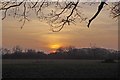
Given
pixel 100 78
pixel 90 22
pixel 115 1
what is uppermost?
pixel 115 1

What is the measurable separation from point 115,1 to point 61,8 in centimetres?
199

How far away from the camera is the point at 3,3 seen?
12.9m

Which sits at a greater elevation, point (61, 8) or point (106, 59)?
point (61, 8)

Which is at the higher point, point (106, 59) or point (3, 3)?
point (3, 3)

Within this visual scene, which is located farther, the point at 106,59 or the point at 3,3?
the point at 106,59

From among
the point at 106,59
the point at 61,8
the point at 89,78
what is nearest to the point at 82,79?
the point at 89,78

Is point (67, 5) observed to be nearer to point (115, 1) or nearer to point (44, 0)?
point (44, 0)

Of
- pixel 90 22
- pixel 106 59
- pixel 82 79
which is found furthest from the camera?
pixel 106 59

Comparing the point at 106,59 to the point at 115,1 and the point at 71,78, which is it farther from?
the point at 115,1

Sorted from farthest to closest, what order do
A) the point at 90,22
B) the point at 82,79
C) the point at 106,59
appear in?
the point at 106,59 → the point at 82,79 → the point at 90,22

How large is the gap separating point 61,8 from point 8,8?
1932mm

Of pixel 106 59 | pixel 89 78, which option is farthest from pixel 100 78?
pixel 106 59

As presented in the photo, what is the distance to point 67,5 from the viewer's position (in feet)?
43.1

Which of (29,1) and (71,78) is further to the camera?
(71,78)
